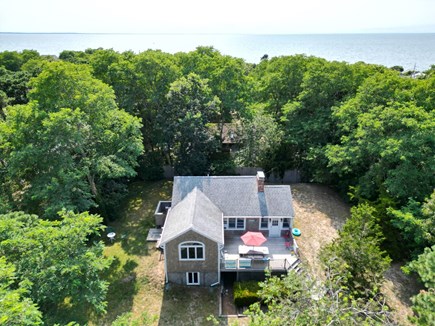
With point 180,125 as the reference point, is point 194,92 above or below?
above

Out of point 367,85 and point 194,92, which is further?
point 194,92

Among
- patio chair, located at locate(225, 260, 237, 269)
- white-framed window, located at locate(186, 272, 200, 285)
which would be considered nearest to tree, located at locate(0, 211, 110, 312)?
white-framed window, located at locate(186, 272, 200, 285)

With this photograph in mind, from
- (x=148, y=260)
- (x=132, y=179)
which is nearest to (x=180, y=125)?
(x=132, y=179)

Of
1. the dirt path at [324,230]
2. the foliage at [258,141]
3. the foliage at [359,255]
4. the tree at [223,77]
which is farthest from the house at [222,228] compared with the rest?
the tree at [223,77]

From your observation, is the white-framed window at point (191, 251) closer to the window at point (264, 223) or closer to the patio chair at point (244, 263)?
the patio chair at point (244, 263)

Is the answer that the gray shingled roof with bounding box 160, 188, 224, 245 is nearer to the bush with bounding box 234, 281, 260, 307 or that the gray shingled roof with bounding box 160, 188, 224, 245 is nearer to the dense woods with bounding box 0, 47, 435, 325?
the bush with bounding box 234, 281, 260, 307

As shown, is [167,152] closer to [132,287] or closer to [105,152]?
[105,152]

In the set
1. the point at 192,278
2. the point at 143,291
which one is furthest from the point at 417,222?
the point at 143,291
